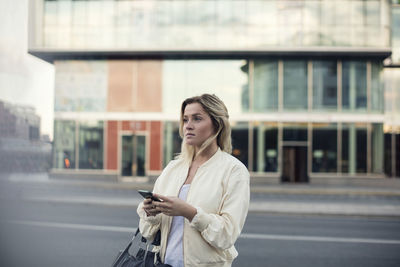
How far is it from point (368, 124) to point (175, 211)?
2463 cm

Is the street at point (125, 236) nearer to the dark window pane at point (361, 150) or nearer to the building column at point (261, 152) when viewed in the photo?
the building column at point (261, 152)

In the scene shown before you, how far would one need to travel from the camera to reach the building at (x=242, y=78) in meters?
24.0

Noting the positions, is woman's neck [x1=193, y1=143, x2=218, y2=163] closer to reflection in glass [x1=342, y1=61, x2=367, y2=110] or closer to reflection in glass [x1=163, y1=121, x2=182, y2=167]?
reflection in glass [x1=163, y1=121, x2=182, y2=167]

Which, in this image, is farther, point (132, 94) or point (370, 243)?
point (132, 94)

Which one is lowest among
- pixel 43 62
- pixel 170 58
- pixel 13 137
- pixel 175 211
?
pixel 175 211

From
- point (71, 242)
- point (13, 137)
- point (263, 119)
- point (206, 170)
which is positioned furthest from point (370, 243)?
point (263, 119)

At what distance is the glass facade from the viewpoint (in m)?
24.0

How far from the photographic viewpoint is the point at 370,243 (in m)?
8.18

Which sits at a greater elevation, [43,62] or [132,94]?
[132,94]

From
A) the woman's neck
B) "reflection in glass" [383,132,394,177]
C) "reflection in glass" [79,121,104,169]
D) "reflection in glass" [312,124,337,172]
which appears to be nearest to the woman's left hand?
the woman's neck

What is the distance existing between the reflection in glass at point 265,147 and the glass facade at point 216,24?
4.83 meters

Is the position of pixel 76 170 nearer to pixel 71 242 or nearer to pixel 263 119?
pixel 263 119

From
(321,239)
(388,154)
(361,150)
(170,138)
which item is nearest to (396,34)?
(388,154)

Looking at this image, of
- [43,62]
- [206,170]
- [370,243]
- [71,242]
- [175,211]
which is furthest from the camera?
[370,243]
